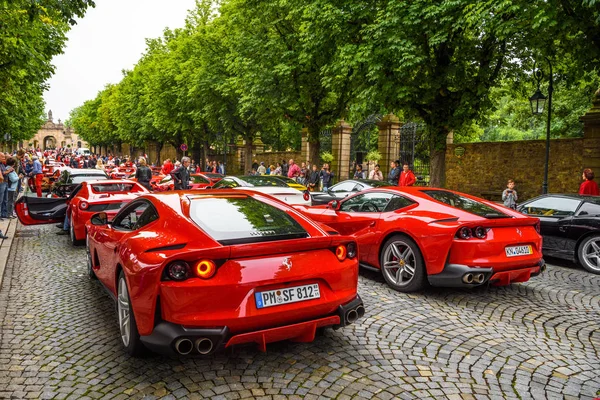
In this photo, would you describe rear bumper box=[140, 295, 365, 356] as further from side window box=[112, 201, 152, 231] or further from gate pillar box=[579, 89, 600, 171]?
gate pillar box=[579, 89, 600, 171]

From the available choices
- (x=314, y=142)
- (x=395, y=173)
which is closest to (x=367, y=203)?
(x=395, y=173)

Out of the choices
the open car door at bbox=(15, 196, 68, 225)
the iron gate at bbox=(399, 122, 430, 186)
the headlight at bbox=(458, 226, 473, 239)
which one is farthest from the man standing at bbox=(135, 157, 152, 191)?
the iron gate at bbox=(399, 122, 430, 186)

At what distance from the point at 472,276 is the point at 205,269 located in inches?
130

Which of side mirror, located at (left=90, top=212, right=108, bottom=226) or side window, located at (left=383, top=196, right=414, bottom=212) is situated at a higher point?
side window, located at (left=383, top=196, right=414, bottom=212)

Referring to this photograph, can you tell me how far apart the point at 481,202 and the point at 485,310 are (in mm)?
1696

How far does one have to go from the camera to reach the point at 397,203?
6402 millimetres

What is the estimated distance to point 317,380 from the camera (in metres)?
3.40

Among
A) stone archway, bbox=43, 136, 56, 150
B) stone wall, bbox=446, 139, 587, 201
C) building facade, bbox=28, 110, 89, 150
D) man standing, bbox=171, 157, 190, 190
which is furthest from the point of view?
stone archway, bbox=43, 136, 56, 150

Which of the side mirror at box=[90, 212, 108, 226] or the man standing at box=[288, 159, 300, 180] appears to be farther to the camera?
the man standing at box=[288, 159, 300, 180]

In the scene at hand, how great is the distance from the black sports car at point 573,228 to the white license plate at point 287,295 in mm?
6239

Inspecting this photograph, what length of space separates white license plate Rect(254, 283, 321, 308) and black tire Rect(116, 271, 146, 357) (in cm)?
105

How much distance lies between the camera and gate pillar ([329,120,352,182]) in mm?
27359

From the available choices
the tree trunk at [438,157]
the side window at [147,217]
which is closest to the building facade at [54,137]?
the tree trunk at [438,157]

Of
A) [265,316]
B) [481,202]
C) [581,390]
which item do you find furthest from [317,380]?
[481,202]
